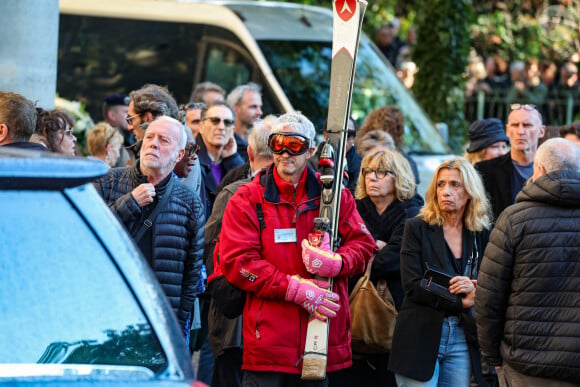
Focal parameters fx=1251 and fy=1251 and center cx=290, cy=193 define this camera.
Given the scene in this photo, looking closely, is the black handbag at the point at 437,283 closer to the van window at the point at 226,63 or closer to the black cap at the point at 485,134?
the black cap at the point at 485,134

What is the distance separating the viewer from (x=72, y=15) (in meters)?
14.1

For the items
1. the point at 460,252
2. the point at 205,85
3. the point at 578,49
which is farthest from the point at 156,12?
the point at 578,49

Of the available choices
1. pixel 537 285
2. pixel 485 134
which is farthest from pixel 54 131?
pixel 485 134

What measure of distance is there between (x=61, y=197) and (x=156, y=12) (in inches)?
427

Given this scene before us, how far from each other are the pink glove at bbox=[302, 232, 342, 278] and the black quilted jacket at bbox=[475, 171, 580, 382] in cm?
75

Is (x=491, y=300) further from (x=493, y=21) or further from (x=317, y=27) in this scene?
(x=493, y=21)

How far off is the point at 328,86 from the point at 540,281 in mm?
6985

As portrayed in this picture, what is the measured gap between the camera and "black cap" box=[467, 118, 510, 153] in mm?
10219

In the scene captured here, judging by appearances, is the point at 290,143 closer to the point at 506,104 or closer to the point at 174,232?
the point at 174,232

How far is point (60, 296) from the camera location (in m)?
3.34

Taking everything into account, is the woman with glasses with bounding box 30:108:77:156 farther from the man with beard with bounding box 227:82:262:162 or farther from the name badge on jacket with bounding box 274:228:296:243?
the man with beard with bounding box 227:82:262:162

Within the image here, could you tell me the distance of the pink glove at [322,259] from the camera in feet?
A: 20.1

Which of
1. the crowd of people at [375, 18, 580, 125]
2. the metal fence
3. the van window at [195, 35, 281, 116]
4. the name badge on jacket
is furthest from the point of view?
the metal fence

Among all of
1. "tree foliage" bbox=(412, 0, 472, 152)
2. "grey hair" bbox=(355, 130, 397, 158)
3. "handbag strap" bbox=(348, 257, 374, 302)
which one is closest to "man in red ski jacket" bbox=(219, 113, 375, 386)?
"handbag strap" bbox=(348, 257, 374, 302)
